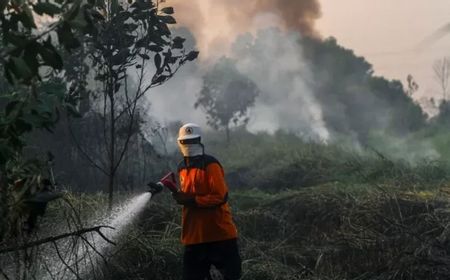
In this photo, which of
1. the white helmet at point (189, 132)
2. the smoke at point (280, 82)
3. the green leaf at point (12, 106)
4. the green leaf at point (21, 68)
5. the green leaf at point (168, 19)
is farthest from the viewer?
the smoke at point (280, 82)

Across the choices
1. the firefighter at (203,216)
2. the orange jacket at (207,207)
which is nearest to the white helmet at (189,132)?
the firefighter at (203,216)

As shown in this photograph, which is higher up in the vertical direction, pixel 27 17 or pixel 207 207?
pixel 27 17

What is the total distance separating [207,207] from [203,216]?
131mm

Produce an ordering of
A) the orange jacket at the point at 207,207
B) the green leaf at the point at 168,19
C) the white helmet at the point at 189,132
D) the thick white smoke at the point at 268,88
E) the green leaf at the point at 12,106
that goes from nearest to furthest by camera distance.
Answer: the green leaf at the point at 12,106 → the orange jacket at the point at 207,207 → the white helmet at the point at 189,132 → the green leaf at the point at 168,19 → the thick white smoke at the point at 268,88

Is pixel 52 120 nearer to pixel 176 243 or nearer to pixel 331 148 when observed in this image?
pixel 176 243

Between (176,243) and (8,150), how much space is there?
450 cm

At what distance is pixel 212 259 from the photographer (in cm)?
524

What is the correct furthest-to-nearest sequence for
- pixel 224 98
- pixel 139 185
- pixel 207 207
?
pixel 224 98 < pixel 139 185 < pixel 207 207

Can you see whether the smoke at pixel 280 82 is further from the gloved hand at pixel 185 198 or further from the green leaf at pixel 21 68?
the green leaf at pixel 21 68

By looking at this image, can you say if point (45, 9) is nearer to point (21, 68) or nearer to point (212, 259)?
point (21, 68)

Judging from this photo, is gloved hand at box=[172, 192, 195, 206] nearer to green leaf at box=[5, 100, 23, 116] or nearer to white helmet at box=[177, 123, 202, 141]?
white helmet at box=[177, 123, 202, 141]

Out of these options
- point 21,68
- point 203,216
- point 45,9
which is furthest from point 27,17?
point 203,216

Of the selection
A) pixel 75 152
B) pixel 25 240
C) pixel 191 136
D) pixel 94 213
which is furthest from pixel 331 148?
pixel 25 240

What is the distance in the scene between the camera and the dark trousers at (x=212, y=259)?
17.0ft
